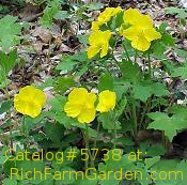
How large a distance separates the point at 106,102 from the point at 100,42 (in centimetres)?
33

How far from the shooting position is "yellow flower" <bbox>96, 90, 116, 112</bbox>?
7.06 feet

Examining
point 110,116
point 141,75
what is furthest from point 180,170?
point 141,75

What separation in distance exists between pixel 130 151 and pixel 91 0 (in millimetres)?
2156

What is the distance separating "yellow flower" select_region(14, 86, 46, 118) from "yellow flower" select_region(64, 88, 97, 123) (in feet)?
0.46

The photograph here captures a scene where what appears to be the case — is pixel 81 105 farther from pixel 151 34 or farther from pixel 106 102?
pixel 151 34

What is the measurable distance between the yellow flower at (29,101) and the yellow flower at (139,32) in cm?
44

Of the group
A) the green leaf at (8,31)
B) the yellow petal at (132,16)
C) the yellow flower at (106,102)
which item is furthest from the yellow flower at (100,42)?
the green leaf at (8,31)

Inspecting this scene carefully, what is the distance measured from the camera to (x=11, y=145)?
106 inches

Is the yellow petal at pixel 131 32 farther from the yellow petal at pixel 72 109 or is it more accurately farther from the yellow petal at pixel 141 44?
the yellow petal at pixel 72 109

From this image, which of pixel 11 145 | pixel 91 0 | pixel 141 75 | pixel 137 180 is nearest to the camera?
pixel 137 180

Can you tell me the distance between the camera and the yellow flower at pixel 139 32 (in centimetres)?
235

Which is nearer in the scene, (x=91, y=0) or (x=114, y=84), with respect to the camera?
(x=114, y=84)

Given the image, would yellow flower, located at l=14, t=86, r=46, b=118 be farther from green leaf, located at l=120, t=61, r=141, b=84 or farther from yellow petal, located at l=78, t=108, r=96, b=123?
green leaf, located at l=120, t=61, r=141, b=84

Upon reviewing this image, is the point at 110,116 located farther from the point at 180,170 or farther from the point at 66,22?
the point at 66,22
